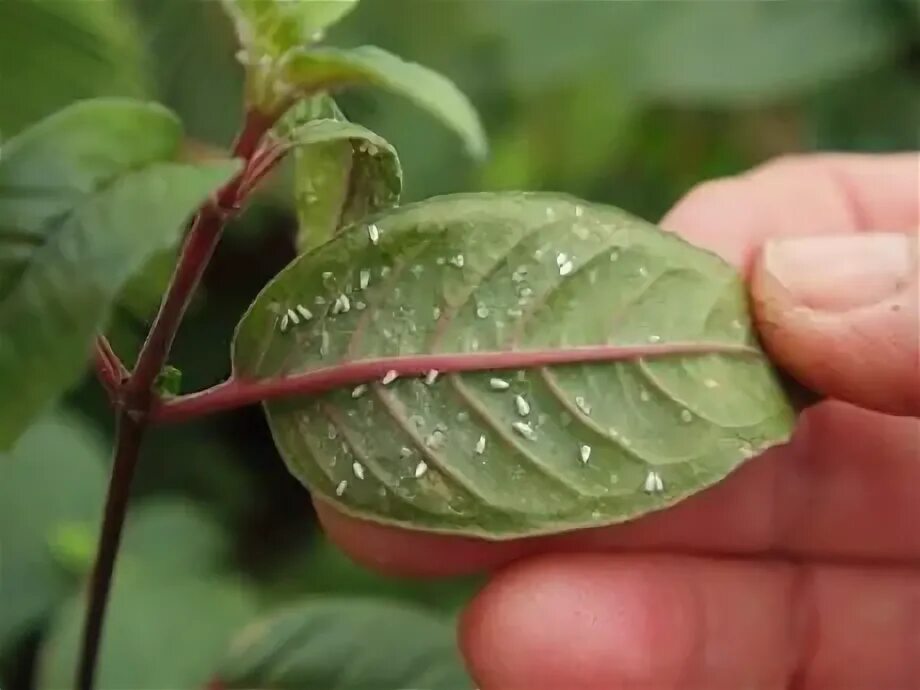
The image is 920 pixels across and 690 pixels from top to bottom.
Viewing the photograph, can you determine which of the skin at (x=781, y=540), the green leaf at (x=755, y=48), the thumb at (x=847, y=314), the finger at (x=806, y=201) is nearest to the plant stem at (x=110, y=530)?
the skin at (x=781, y=540)

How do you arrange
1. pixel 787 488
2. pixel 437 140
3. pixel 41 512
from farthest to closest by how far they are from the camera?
pixel 437 140, pixel 41 512, pixel 787 488

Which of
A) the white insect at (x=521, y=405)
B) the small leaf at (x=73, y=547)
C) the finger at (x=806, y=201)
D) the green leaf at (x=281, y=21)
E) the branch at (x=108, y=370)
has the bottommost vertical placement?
the small leaf at (x=73, y=547)

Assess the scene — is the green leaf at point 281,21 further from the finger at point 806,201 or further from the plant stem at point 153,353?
the finger at point 806,201

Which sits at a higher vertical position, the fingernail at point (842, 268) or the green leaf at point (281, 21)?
the green leaf at point (281, 21)

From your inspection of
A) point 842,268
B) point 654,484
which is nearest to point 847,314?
point 842,268

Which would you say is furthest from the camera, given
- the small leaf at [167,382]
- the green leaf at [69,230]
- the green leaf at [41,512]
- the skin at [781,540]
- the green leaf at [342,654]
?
the green leaf at [41,512]

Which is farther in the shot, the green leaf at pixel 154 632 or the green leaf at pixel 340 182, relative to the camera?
the green leaf at pixel 154 632

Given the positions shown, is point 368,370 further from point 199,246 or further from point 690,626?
point 690,626
